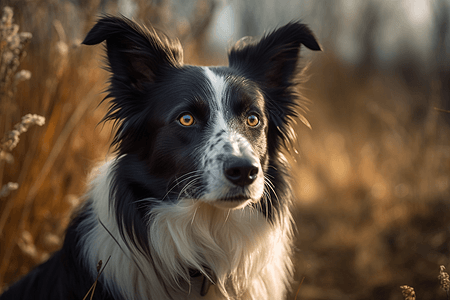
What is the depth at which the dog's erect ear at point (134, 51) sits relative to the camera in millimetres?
2336

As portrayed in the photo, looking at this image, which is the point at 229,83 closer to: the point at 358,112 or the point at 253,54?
the point at 253,54

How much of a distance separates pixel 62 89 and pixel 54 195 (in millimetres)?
1279

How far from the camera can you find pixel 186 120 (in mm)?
2404

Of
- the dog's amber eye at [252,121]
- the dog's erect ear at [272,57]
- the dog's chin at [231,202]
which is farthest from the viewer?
the dog's erect ear at [272,57]

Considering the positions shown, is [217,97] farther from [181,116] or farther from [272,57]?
[272,57]

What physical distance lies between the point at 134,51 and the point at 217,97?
2.23 ft

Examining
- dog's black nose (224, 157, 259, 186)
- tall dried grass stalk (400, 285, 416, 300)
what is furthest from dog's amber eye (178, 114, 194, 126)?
tall dried grass stalk (400, 285, 416, 300)

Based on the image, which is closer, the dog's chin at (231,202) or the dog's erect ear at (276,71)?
the dog's chin at (231,202)

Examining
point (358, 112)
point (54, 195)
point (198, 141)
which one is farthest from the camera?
point (358, 112)

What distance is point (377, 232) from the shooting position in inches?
183

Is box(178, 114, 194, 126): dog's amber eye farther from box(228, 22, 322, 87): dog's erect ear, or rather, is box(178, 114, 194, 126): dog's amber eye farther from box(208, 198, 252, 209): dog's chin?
box(228, 22, 322, 87): dog's erect ear

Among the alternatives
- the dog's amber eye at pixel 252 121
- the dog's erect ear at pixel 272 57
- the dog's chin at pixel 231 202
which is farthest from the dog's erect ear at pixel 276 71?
Answer: the dog's chin at pixel 231 202

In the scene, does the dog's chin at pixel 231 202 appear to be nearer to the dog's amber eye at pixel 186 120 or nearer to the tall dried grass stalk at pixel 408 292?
the dog's amber eye at pixel 186 120

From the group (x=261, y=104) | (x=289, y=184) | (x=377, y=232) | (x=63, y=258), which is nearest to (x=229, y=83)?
(x=261, y=104)
